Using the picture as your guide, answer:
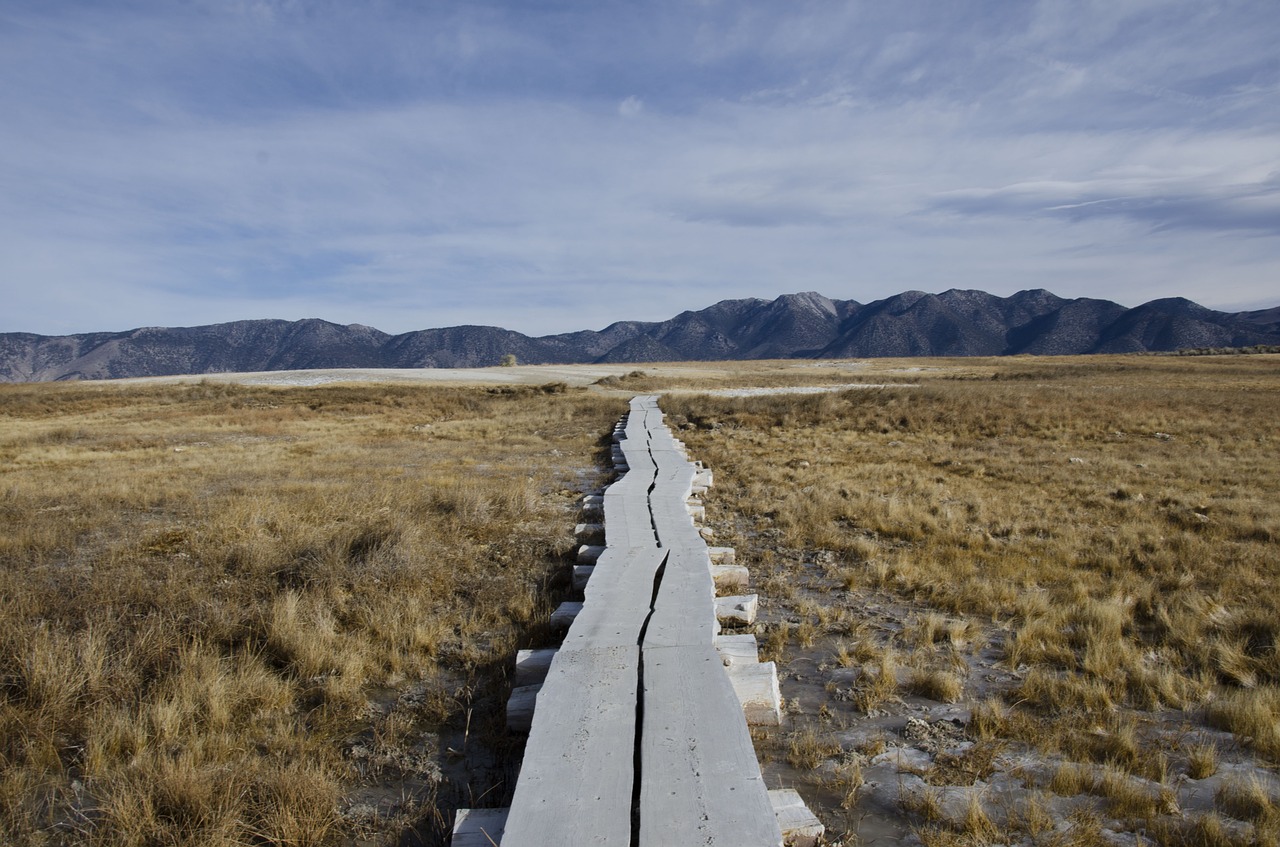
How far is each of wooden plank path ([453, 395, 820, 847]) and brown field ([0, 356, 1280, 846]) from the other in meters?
0.37

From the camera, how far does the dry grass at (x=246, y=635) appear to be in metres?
3.08

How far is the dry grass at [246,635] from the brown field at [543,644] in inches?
1.0

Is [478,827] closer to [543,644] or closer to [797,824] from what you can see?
[797,824]

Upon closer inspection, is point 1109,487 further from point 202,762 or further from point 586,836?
point 202,762

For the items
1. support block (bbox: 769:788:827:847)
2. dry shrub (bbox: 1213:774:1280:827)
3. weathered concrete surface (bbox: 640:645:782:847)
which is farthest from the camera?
dry shrub (bbox: 1213:774:1280:827)

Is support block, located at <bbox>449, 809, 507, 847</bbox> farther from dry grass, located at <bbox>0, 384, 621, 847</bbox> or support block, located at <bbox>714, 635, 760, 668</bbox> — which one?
support block, located at <bbox>714, 635, 760, 668</bbox>

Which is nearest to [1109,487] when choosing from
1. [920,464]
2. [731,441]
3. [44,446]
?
[920,464]

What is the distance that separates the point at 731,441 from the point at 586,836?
15721mm

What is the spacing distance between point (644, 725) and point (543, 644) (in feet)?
6.27

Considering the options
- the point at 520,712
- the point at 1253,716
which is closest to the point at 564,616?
the point at 520,712

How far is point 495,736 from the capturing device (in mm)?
3811

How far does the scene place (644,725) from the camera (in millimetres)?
3334

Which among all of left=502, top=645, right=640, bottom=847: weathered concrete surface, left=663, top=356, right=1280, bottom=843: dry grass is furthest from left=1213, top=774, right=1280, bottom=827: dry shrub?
left=502, top=645, right=640, bottom=847: weathered concrete surface

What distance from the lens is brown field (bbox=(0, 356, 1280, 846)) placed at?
3141 mm
